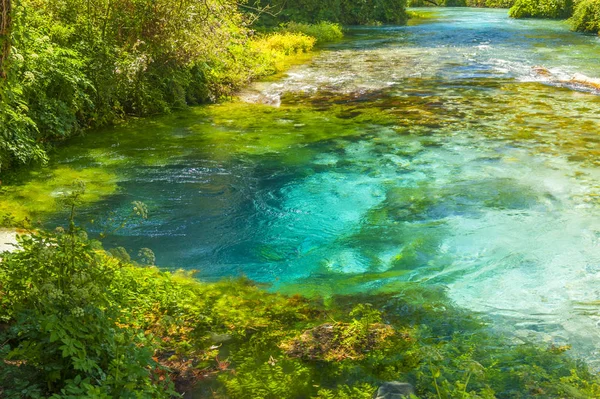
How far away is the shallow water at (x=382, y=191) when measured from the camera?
621cm

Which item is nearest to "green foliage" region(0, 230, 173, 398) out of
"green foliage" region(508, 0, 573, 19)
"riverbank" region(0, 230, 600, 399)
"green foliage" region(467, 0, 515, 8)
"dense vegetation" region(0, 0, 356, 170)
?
"riverbank" region(0, 230, 600, 399)

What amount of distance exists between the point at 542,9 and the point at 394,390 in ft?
130

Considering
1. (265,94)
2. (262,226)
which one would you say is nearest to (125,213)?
(262,226)

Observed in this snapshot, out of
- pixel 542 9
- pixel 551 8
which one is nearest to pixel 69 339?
pixel 551 8

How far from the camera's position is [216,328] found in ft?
16.8

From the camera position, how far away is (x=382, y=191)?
8.76m

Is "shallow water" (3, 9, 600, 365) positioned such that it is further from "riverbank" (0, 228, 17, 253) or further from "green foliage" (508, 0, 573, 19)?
"green foliage" (508, 0, 573, 19)

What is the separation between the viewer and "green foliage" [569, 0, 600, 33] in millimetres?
27734

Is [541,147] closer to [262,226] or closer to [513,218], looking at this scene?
[513,218]

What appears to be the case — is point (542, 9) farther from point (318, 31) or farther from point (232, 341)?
point (232, 341)

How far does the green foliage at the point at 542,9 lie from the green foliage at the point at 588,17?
874 cm

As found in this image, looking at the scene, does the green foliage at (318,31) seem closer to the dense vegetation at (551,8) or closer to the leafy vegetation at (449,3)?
the dense vegetation at (551,8)

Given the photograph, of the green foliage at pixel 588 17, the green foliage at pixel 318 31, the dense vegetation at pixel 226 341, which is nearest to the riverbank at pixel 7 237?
the dense vegetation at pixel 226 341

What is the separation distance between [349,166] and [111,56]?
520 cm
